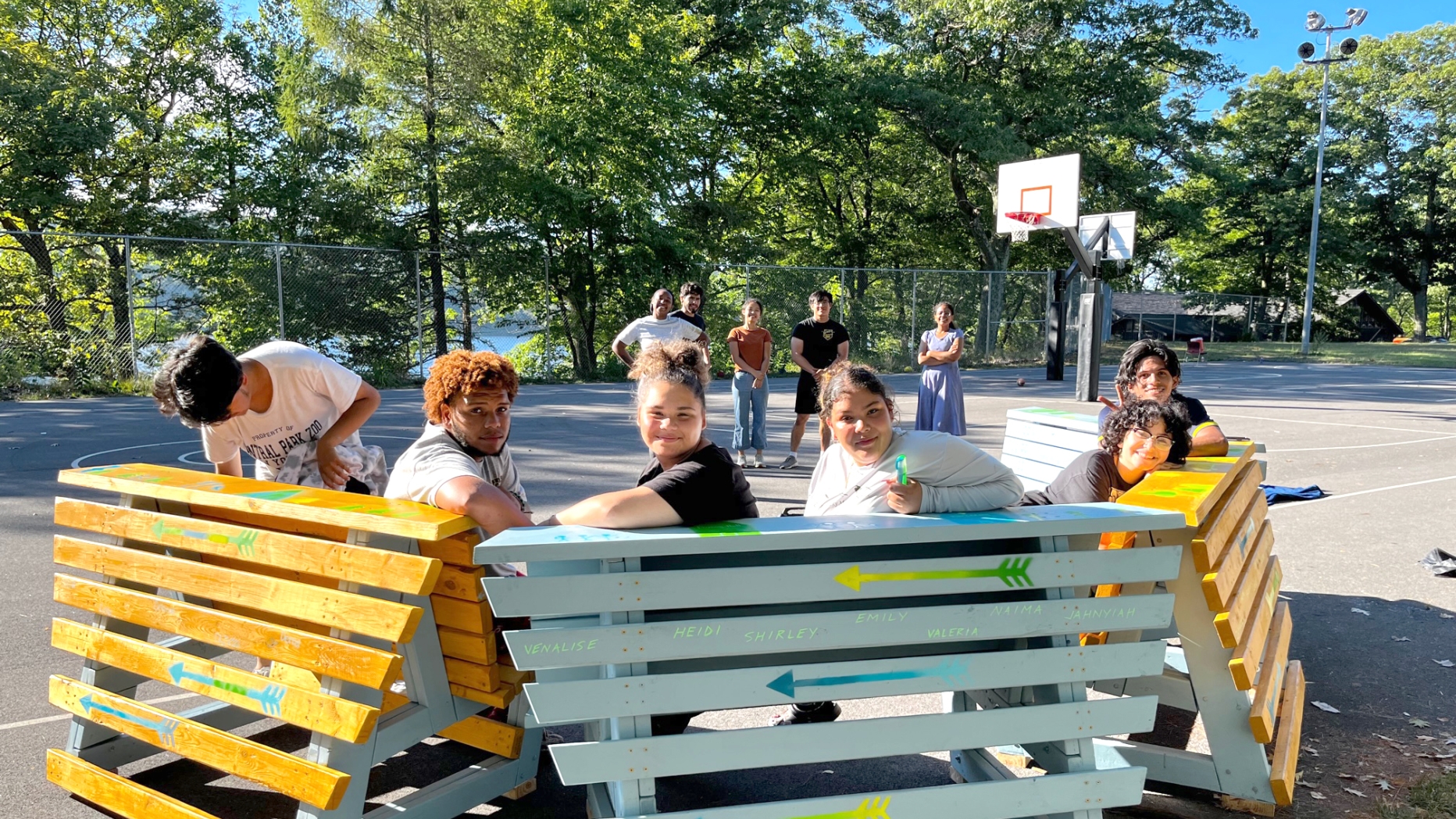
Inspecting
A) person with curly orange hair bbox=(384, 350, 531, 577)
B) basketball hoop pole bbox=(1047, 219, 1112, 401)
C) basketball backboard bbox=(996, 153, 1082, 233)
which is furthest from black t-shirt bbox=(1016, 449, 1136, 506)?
basketball backboard bbox=(996, 153, 1082, 233)

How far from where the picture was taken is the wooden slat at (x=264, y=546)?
2.32 m

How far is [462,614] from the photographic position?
2.59m

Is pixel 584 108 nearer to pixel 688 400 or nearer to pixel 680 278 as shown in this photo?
pixel 680 278

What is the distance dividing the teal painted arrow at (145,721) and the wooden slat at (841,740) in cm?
139

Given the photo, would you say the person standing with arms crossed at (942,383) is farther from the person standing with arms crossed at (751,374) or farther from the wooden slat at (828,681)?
the wooden slat at (828,681)

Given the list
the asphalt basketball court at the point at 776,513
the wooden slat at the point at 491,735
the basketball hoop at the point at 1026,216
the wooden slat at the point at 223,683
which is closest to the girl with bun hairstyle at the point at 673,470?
the wooden slat at the point at 223,683

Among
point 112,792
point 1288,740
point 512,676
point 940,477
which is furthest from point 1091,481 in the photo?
point 112,792

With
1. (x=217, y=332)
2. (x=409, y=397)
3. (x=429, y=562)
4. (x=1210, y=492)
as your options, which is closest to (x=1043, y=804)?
(x=1210, y=492)

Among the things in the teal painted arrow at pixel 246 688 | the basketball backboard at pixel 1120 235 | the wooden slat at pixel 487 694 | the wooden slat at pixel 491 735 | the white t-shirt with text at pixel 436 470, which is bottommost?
the wooden slat at pixel 491 735

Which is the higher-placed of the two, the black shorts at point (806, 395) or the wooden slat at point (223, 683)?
the black shorts at point (806, 395)

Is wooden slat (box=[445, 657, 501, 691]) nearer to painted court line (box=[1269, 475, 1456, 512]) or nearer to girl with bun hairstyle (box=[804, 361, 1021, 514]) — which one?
girl with bun hairstyle (box=[804, 361, 1021, 514])

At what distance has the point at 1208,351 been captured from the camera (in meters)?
34.4

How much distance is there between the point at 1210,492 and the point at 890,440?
102cm

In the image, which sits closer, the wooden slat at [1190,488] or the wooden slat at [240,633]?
the wooden slat at [240,633]
